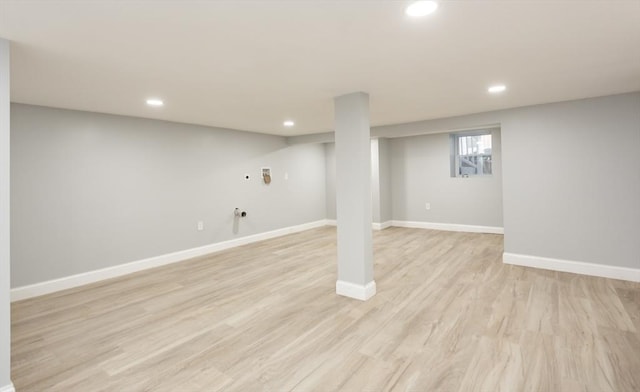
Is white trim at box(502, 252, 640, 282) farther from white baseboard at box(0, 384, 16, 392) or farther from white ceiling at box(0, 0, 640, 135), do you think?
white baseboard at box(0, 384, 16, 392)

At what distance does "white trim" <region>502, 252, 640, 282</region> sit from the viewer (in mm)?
3598

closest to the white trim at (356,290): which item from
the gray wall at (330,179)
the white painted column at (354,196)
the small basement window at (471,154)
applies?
the white painted column at (354,196)

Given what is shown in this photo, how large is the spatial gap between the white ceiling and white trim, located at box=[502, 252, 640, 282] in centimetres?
202

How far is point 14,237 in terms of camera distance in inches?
134

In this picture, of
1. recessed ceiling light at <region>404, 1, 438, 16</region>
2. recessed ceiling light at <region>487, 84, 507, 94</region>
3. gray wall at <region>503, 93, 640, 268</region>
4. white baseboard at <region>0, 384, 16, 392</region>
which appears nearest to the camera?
recessed ceiling light at <region>404, 1, 438, 16</region>

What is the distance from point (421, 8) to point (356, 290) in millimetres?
2520

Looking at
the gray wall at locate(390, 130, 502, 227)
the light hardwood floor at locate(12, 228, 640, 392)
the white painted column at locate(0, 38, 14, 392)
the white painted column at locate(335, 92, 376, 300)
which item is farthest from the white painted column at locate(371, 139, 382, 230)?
the white painted column at locate(0, 38, 14, 392)

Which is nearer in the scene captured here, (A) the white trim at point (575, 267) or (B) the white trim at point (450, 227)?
(A) the white trim at point (575, 267)

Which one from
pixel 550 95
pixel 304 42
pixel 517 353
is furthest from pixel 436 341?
pixel 550 95

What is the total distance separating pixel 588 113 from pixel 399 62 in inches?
115

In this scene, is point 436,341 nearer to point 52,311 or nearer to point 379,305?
point 379,305

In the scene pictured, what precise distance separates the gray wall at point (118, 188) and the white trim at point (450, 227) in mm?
3230

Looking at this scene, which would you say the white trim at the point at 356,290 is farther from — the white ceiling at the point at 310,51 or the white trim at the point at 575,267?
the white trim at the point at 575,267

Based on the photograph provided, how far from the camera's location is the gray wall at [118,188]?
3516 mm
